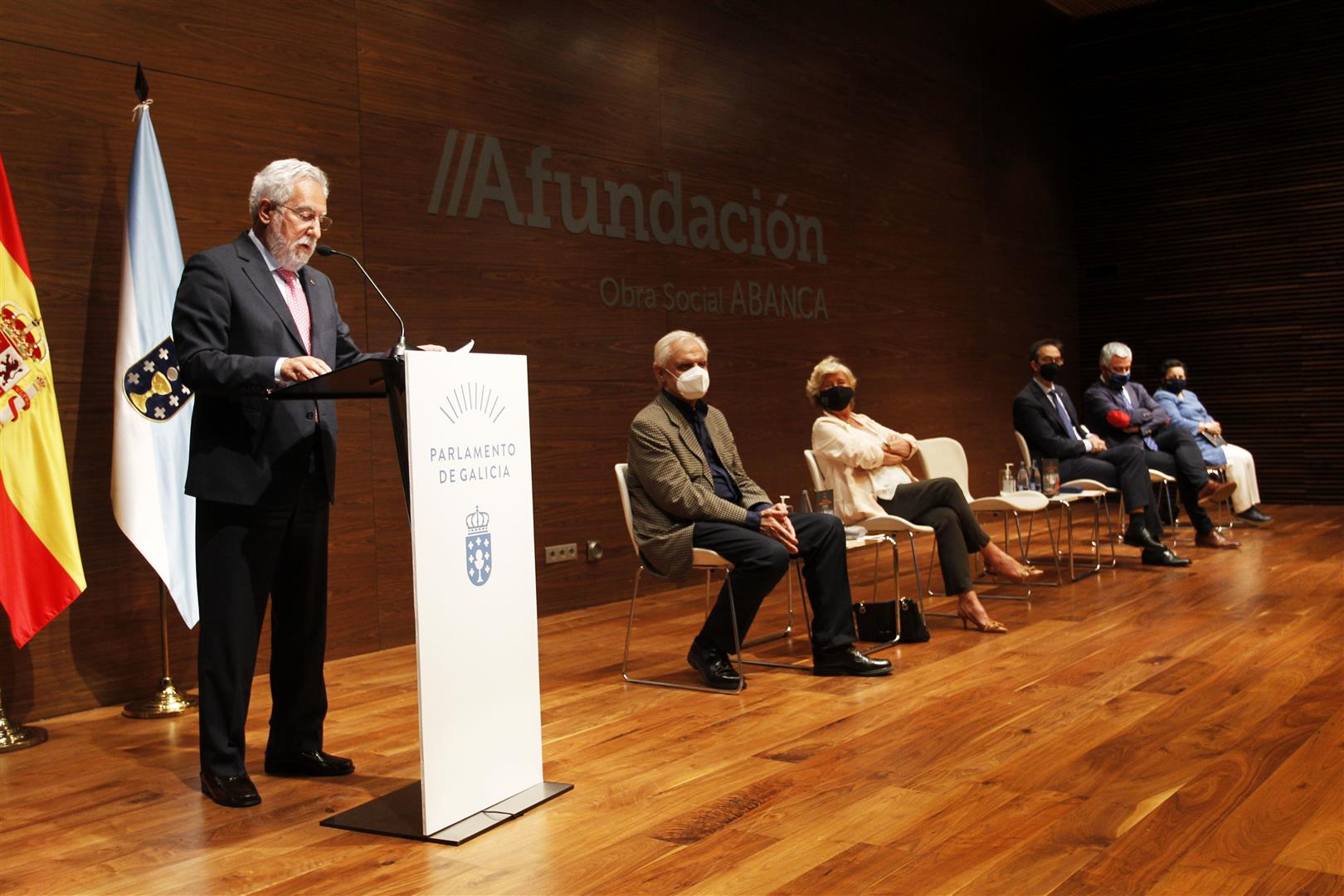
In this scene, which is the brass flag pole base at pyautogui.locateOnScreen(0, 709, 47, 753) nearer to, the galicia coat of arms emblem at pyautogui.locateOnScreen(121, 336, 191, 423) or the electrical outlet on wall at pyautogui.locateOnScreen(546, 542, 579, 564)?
the galicia coat of arms emblem at pyautogui.locateOnScreen(121, 336, 191, 423)

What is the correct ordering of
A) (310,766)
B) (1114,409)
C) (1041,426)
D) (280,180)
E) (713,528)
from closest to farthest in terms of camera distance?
1. (280,180)
2. (310,766)
3. (713,528)
4. (1041,426)
5. (1114,409)

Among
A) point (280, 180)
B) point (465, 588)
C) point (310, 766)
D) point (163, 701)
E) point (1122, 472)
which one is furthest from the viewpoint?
point (1122, 472)

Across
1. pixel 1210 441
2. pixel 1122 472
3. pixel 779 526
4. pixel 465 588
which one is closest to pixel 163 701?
pixel 465 588

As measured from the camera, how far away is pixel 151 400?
417 cm

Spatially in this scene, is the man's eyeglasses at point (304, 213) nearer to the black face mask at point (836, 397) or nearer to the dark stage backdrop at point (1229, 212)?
the black face mask at point (836, 397)

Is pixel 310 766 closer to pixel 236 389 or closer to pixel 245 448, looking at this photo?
pixel 245 448

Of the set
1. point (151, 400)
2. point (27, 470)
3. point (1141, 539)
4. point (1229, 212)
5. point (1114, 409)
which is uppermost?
point (1229, 212)

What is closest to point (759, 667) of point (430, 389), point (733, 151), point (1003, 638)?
point (1003, 638)

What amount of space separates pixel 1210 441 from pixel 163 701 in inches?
285

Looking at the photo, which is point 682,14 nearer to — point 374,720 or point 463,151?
point 463,151

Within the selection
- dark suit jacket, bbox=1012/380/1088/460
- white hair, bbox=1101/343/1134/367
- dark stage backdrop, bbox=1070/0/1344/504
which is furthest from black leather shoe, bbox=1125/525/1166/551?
dark stage backdrop, bbox=1070/0/1344/504

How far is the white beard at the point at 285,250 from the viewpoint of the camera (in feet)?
10.3

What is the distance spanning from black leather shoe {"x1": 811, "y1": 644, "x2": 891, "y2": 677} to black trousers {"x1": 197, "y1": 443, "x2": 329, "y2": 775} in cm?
194

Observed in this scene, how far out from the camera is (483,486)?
290 centimetres
